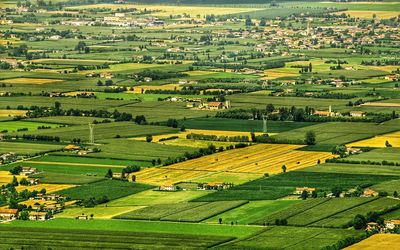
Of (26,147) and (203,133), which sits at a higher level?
(26,147)

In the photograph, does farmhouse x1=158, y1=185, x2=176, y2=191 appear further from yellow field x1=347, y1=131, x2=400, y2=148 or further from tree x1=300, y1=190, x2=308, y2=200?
yellow field x1=347, y1=131, x2=400, y2=148

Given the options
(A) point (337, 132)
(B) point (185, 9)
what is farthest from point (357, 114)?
(B) point (185, 9)

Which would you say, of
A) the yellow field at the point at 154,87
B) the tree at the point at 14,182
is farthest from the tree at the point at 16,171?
the yellow field at the point at 154,87

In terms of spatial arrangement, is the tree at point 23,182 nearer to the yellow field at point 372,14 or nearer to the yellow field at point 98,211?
the yellow field at point 98,211

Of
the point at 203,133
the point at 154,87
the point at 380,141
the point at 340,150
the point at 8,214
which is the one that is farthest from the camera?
the point at 154,87

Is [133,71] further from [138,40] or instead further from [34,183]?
[34,183]

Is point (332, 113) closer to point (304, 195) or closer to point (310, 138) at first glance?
point (310, 138)
